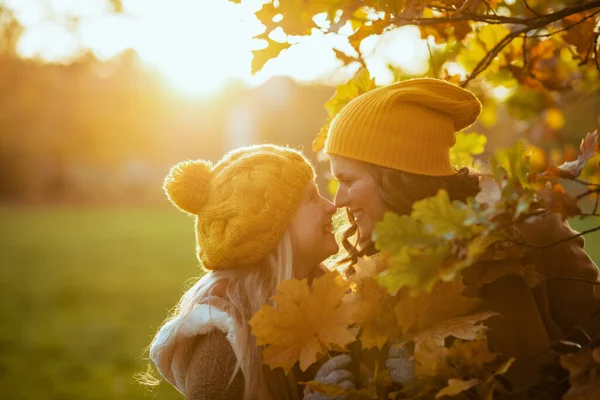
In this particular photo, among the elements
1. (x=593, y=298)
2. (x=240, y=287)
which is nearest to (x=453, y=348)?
(x=593, y=298)

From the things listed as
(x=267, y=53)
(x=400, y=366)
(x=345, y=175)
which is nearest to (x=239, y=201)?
(x=345, y=175)

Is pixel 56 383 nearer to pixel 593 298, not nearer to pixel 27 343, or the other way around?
pixel 27 343

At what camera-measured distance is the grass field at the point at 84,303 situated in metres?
7.25

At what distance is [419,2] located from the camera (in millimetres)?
1823

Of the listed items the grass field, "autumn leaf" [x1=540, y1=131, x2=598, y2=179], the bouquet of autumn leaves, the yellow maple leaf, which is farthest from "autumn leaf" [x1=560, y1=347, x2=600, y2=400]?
the grass field

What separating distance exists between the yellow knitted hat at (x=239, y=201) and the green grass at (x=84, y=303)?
4.85 feet

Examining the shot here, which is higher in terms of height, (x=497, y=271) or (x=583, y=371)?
(x=497, y=271)

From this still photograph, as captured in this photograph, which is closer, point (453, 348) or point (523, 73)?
point (453, 348)

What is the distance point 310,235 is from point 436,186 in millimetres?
550

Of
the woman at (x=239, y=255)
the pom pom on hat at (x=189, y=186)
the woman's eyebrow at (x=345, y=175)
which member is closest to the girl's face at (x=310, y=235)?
the woman at (x=239, y=255)

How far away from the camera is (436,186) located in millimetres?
2354

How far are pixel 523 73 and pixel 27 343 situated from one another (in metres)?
7.90

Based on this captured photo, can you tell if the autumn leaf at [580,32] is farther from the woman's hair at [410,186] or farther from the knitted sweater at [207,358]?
the knitted sweater at [207,358]

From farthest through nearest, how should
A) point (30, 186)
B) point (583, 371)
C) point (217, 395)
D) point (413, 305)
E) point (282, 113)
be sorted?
point (282, 113) → point (30, 186) → point (217, 395) → point (413, 305) → point (583, 371)
